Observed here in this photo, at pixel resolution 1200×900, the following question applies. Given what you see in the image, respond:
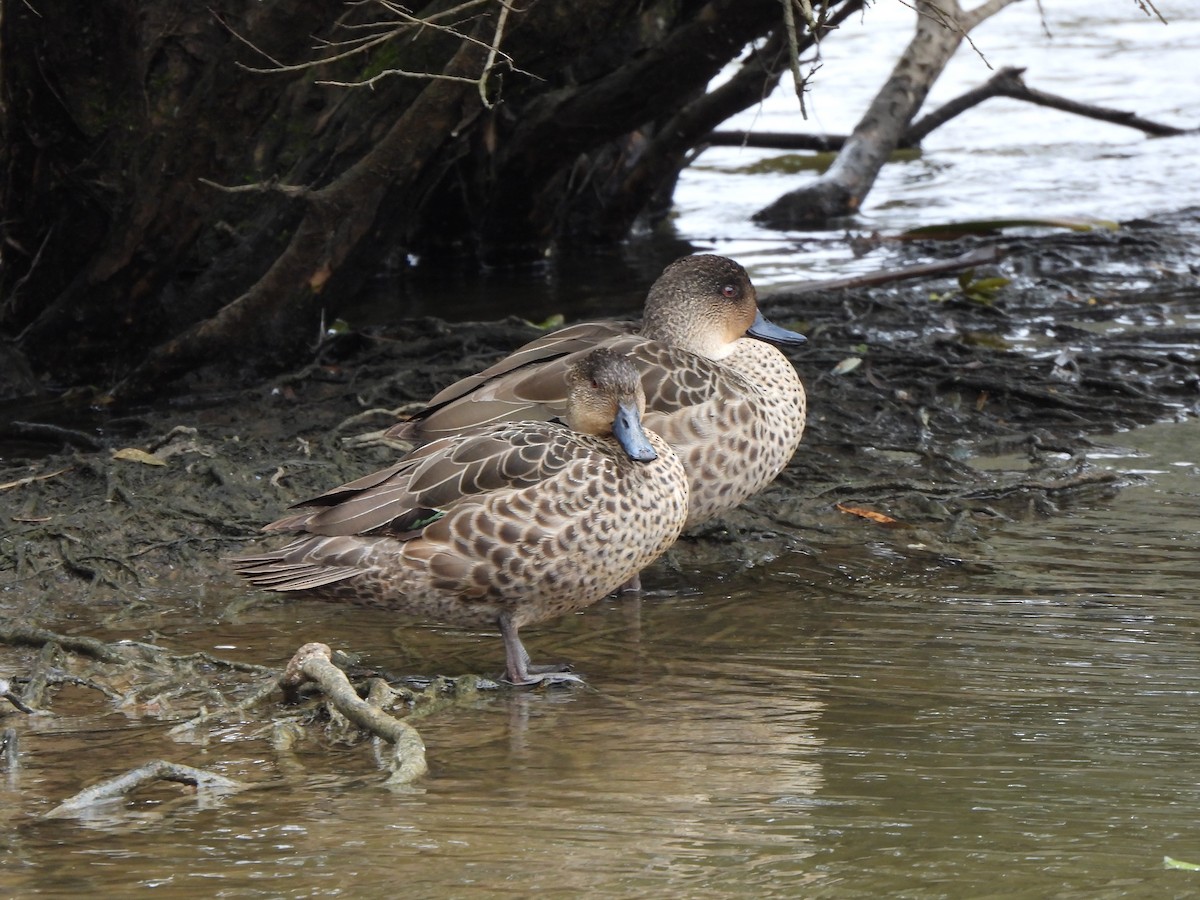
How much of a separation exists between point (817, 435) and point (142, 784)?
3.89m

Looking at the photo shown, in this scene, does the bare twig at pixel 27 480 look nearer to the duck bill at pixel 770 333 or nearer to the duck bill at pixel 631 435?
the duck bill at pixel 631 435

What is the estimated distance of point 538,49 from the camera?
698 cm

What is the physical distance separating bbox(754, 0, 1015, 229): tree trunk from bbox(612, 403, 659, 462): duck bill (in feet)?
22.2

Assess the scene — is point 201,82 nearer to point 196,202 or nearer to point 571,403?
point 196,202

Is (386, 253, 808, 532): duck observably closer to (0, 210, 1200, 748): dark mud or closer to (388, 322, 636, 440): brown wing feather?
(388, 322, 636, 440): brown wing feather

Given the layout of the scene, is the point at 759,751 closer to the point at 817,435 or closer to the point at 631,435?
the point at 631,435

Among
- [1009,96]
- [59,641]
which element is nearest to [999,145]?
[1009,96]

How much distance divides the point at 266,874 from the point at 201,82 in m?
4.21

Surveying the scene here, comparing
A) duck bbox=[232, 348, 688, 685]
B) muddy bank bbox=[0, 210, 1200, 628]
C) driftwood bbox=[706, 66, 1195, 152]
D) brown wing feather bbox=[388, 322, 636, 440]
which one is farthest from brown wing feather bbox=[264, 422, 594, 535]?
driftwood bbox=[706, 66, 1195, 152]

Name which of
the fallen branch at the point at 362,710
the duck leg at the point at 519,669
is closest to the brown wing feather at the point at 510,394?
the duck leg at the point at 519,669

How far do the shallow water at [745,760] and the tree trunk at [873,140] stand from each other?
6531 millimetres

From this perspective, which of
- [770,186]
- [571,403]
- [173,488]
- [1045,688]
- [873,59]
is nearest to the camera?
[1045,688]

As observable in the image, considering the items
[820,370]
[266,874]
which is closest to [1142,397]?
[820,370]

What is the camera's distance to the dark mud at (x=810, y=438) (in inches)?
212
